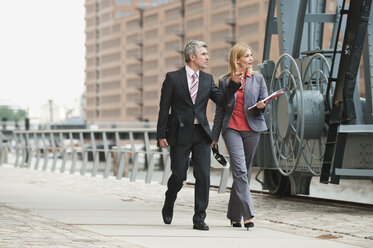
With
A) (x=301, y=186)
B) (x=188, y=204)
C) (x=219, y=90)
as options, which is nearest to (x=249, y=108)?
(x=219, y=90)

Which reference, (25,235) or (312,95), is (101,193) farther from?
(25,235)

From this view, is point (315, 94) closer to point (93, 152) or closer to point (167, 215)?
point (167, 215)

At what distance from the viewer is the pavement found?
7613 millimetres

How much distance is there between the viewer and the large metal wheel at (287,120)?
1174 centimetres

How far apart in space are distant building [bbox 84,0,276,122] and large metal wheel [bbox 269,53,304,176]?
Answer: 10035 centimetres

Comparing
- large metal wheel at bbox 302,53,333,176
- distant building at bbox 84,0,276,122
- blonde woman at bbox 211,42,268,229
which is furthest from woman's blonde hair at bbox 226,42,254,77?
distant building at bbox 84,0,276,122

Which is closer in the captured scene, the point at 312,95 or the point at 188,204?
the point at 312,95

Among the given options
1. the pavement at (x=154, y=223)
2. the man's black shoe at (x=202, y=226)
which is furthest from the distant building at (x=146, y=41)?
the man's black shoe at (x=202, y=226)

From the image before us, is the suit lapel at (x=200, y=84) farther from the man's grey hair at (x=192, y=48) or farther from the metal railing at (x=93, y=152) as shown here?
the metal railing at (x=93, y=152)

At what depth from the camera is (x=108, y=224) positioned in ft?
29.8

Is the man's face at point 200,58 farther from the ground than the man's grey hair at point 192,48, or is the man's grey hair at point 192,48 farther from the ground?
the man's grey hair at point 192,48

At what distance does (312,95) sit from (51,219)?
12.5 feet

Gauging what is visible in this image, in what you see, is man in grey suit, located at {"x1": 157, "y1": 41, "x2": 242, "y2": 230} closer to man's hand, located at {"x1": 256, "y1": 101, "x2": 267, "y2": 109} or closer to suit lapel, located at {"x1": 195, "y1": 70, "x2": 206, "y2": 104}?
suit lapel, located at {"x1": 195, "y1": 70, "x2": 206, "y2": 104}

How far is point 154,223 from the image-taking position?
940 centimetres
